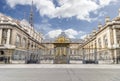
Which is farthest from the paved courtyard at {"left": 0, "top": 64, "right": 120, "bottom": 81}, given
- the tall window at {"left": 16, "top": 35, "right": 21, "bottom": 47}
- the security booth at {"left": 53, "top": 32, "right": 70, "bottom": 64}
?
the tall window at {"left": 16, "top": 35, "right": 21, "bottom": 47}

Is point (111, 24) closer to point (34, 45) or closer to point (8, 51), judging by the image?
point (8, 51)

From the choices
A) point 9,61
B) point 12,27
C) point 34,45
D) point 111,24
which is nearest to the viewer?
point 9,61

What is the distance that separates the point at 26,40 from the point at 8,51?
19.2 meters

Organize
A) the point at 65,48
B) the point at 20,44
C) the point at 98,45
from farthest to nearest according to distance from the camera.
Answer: the point at 98,45
the point at 20,44
the point at 65,48

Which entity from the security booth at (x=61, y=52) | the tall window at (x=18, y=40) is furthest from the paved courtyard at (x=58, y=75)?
the tall window at (x=18, y=40)

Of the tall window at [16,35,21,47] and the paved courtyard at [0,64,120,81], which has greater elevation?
the tall window at [16,35,21,47]

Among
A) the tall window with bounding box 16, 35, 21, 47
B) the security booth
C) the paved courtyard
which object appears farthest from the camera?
the tall window with bounding box 16, 35, 21, 47

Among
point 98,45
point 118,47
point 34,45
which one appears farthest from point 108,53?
point 34,45

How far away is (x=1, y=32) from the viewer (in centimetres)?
4678

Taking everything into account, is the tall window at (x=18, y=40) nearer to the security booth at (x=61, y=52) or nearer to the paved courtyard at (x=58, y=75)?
the security booth at (x=61, y=52)

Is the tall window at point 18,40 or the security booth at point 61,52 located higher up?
the tall window at point 18,40

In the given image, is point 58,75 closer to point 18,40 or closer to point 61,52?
point 61,52

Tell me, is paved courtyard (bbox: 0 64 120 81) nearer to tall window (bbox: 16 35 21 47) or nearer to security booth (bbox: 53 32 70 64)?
security booth (bbox: 53 32 70 64)

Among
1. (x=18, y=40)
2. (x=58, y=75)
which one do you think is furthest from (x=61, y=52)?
(x=18, y=40)
